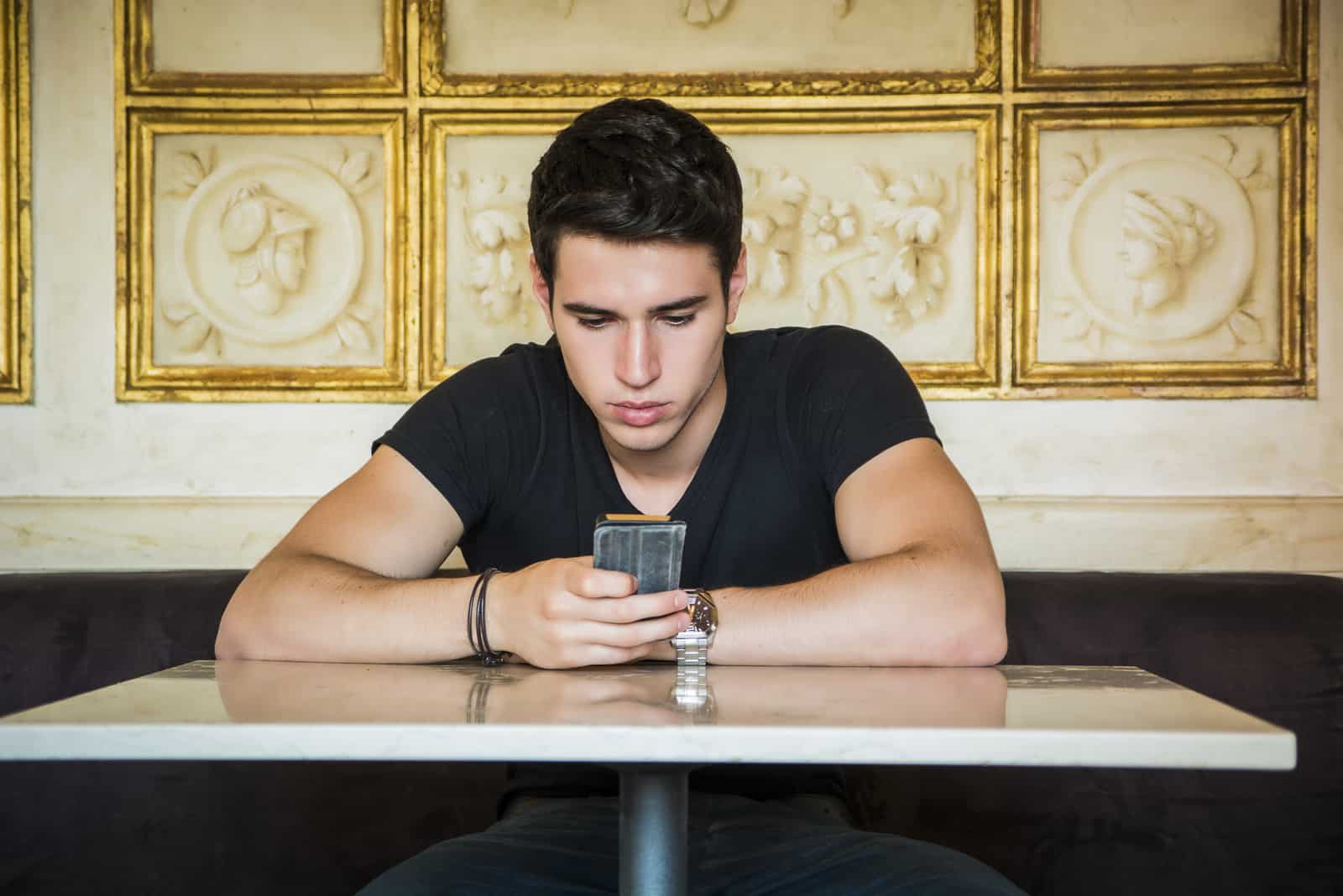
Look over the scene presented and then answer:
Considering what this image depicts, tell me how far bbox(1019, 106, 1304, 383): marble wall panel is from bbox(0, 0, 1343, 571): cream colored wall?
Result: 96mm

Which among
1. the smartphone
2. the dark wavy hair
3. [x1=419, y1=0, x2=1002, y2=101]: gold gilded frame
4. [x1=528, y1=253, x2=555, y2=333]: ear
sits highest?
[x1=419, y1=0, x2=1002, y2=101]: gold gilded frame

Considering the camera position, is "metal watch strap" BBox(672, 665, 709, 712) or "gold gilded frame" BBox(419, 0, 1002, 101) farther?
"gold gilded frame" BBox(419, 0, 1002, 101)

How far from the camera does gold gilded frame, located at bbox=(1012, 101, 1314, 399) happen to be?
290cm

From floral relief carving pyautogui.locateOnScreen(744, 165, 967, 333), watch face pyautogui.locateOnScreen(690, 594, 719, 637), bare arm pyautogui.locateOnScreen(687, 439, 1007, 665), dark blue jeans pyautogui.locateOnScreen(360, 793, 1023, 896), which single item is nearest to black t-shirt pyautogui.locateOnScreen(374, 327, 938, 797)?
dark blue jeans pyautogui.locateOnScreen(360, 793, 1023, 896)

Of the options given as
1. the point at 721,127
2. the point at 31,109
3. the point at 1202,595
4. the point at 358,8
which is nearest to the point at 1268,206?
the point at 1202,595

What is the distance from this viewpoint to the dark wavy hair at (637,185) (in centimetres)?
176

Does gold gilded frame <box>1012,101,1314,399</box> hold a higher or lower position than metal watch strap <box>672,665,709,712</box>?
higher

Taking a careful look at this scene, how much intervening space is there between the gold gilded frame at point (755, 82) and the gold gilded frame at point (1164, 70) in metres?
0.06

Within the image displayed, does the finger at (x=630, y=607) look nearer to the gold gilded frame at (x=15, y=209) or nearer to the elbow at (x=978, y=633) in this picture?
the elbow at (x=978, y=633)

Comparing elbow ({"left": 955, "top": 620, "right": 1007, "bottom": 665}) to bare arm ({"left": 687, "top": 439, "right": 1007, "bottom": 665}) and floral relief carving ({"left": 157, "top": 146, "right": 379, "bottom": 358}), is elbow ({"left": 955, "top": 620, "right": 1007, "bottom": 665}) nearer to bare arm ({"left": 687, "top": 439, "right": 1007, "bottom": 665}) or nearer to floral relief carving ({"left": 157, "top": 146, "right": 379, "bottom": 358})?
bare arm ({"left": 687, "top": 439, "right": 1007, "bottom": 665})

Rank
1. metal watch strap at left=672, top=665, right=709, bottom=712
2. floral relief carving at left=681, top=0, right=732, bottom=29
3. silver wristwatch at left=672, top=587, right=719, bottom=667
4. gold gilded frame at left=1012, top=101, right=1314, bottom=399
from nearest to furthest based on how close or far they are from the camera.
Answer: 1. metal watch strap at left=672, top=665, right=709, bottom=712
2. silver wristwatch at left=672, top=587, right=719, bottom=667
3. gold gilded frame at left=1012, top=101, right=1314, bottom=399
4. floral relief carving at left=681, top=0, right=732, bottom=29

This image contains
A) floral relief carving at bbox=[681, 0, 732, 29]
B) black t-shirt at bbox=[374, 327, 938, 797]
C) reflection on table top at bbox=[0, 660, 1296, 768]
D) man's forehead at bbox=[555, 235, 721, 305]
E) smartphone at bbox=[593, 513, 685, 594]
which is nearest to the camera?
reflection on table top at bbox=[0, 660, 1296, 768]

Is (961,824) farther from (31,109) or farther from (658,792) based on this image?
(31,109)

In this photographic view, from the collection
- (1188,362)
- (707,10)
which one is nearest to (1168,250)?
(1188,362)
